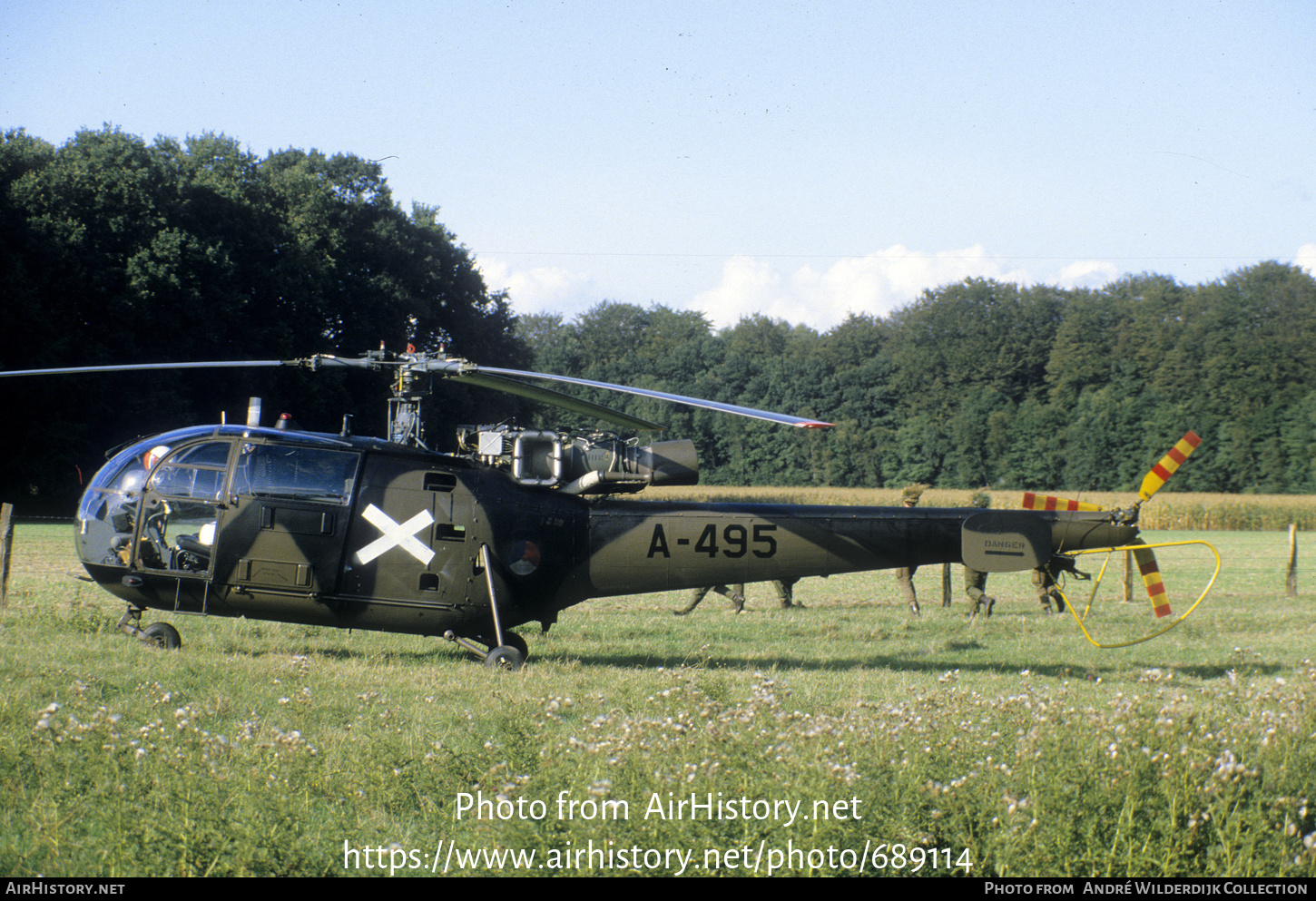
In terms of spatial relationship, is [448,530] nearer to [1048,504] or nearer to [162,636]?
[162,636]

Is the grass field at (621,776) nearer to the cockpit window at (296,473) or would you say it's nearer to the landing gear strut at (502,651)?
the landing gear strut at (502,651)

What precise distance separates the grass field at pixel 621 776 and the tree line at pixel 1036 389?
64531mm

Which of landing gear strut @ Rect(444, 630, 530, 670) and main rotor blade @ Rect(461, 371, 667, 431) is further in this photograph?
landing gear strut @ Rect(444, 630, 530, 670)

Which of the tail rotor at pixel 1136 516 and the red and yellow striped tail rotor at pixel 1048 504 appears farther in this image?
the red and yellow striped tail rotor at pixel 1048 504

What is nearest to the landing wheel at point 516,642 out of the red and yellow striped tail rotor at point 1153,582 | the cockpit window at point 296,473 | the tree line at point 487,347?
the cockpit window at point 296,473

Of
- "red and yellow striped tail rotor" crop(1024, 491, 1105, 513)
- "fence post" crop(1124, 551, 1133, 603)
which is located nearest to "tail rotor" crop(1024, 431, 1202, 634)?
"red and yellow striped tail rotor" crop(1024, 491, 1105, 513)

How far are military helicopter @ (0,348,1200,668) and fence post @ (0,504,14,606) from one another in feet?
13.2

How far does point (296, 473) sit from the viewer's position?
9547 mm

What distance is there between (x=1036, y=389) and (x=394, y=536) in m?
76.5

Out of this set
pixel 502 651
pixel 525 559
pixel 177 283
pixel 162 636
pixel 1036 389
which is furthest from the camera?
pixel 1036 389

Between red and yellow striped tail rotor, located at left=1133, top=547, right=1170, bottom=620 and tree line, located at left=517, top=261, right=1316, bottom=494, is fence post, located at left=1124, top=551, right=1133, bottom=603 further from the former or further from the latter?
tree line, located at left=517, top=261, right=1316, bottom=494

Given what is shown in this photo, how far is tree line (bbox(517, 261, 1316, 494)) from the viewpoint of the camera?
2566 inches

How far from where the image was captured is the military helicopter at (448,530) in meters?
9.45

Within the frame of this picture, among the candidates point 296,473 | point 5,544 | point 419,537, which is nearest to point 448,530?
point 419,537
